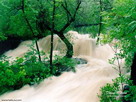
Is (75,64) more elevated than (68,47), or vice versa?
(68,47)

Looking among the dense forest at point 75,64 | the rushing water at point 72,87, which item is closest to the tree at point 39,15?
the dense forest at point 75,64

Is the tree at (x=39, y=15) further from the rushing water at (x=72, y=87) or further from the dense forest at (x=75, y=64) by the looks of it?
the rushing water at (x=72, y=87)

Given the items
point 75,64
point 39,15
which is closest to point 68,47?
point 75,64

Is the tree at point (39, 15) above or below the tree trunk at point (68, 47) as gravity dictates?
above

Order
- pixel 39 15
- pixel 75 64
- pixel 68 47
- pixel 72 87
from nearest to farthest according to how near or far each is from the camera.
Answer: pixel 72 87 → pixel 75 64 → pixel 39 15 → pixel 68 47

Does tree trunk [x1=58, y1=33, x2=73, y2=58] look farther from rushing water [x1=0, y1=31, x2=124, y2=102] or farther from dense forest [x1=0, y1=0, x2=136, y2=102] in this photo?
rushing water [x1=0, y1=31, x2=124, y2=102]

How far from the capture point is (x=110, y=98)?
587 centimetres

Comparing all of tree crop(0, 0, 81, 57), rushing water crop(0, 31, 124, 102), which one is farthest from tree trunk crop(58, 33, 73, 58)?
rushing water crop(0, 31, 124, 102)

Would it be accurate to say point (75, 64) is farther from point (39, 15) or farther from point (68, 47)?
point (39, 15)

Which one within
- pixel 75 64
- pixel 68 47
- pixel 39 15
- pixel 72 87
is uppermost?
pixel 39 15

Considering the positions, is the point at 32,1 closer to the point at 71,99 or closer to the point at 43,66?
the point at 43,66

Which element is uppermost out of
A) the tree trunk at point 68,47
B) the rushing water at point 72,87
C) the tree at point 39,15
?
the tree at point 39,15

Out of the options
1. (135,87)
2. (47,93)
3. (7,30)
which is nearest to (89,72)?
(47,93)

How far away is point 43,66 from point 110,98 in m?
4.48
